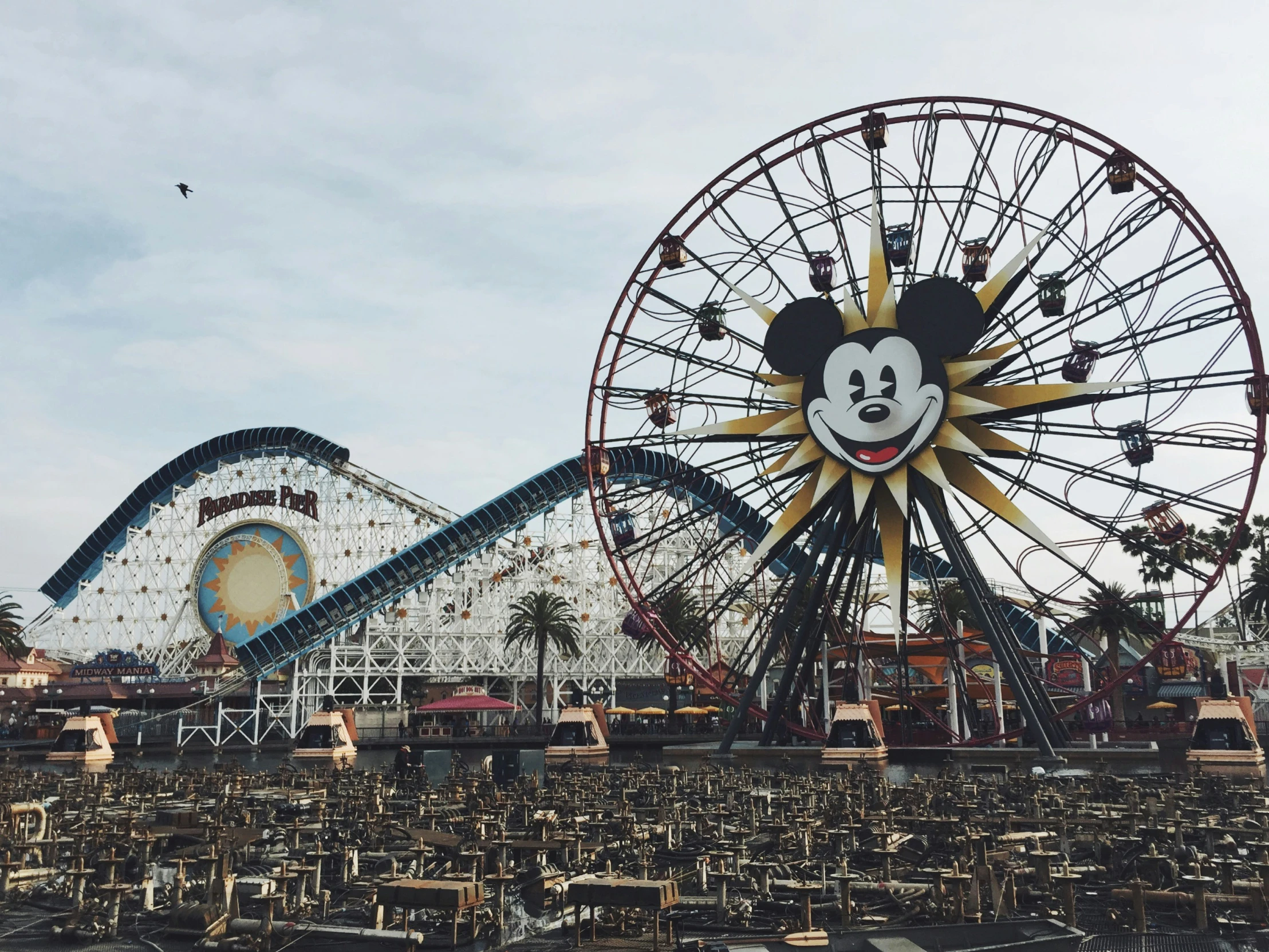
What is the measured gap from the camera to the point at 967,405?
2967cm

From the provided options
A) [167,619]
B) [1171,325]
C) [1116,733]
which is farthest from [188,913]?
[167,619]

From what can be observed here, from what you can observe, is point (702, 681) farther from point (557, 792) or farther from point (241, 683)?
point (241, 683)

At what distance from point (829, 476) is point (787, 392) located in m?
2.98

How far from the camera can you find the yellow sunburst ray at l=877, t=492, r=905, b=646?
3014 centimetres

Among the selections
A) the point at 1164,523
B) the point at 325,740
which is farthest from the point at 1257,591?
the point at 325,740

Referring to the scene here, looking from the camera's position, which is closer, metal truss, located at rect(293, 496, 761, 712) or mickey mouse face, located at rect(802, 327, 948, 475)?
mickey mouse face, located at rect(802, 327, 948, 475)

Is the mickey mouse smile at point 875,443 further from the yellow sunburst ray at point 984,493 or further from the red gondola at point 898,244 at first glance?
the red gondola at point 898,244

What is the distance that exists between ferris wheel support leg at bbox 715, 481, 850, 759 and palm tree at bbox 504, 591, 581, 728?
24314mm

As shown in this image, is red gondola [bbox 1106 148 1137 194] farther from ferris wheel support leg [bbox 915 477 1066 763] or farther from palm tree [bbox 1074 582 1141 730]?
palm tree [bbox 1074 582 1141 730]

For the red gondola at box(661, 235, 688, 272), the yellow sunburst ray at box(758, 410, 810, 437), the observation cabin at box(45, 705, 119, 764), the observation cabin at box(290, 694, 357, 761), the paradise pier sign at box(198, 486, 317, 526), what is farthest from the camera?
the paradise pier sign at box(198, 486, 317, 526)

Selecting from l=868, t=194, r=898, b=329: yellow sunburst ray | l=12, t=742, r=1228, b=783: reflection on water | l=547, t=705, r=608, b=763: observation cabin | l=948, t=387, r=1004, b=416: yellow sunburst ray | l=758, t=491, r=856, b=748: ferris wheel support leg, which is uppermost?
l=868, t=194, r=898, b=329: yellow sunburst ray

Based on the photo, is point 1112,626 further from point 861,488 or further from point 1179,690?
point 861,488

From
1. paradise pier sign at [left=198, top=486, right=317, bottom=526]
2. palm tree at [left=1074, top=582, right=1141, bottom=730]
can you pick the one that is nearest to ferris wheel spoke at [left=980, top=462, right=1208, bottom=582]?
palm tree at [left=1074, top=582, right=1141, bottom=730]

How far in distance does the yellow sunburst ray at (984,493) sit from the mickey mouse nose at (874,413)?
1.76m
